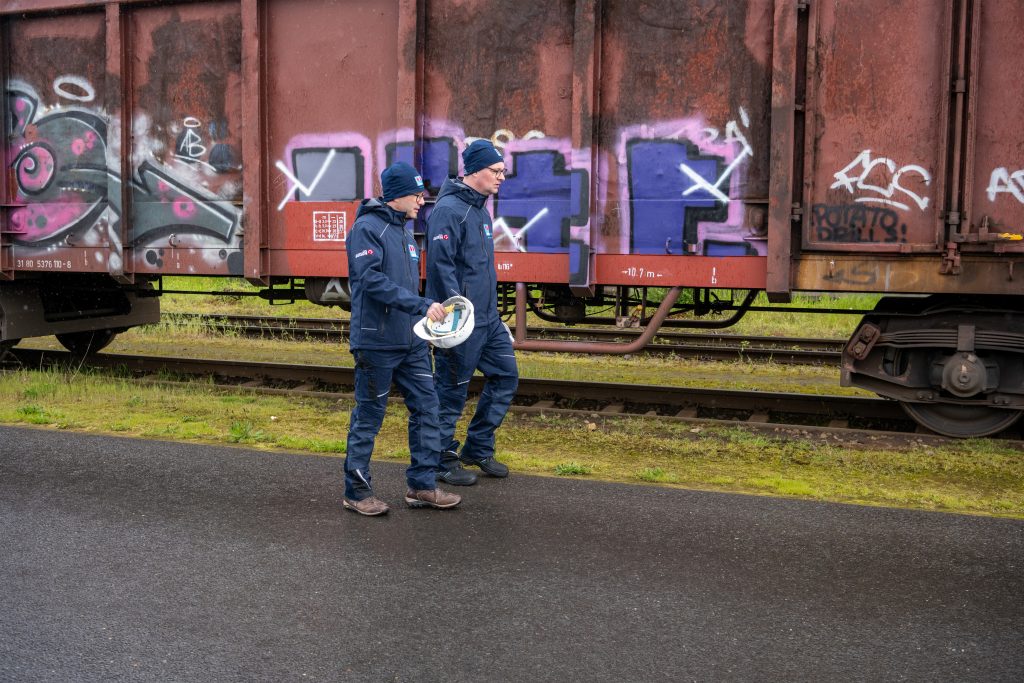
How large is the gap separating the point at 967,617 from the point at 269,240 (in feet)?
19.7

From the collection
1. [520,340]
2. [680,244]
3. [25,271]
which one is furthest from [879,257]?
[25,271]

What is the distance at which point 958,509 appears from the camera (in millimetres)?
5207

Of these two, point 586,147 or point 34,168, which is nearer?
point 586,147

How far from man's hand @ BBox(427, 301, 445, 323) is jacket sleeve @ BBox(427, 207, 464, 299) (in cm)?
51

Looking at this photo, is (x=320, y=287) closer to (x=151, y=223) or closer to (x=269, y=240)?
(x=269, y=240)

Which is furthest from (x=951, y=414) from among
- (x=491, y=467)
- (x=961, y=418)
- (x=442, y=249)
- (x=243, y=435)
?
(x=243, y=435)

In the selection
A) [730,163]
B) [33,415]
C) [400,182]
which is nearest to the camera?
[400,182]

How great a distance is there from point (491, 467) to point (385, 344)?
3.74 ft

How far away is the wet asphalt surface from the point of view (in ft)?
11.2

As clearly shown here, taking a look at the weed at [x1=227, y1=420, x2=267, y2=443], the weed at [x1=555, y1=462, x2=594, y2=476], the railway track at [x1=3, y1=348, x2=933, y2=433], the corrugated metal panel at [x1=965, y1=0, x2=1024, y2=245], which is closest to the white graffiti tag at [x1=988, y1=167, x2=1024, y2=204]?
the corrugated metal panel at [x1=965, y1=0, x2=1024, y2=245]

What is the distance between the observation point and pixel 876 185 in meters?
6.58

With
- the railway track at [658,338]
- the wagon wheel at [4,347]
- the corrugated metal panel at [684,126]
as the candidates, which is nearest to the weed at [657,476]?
the corrugated metal panel at [684,126]

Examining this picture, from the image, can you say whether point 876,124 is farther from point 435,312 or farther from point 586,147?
point 435,312

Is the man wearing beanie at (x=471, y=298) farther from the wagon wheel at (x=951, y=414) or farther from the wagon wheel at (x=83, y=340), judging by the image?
the wagon wheel at (x=83, y=340)
